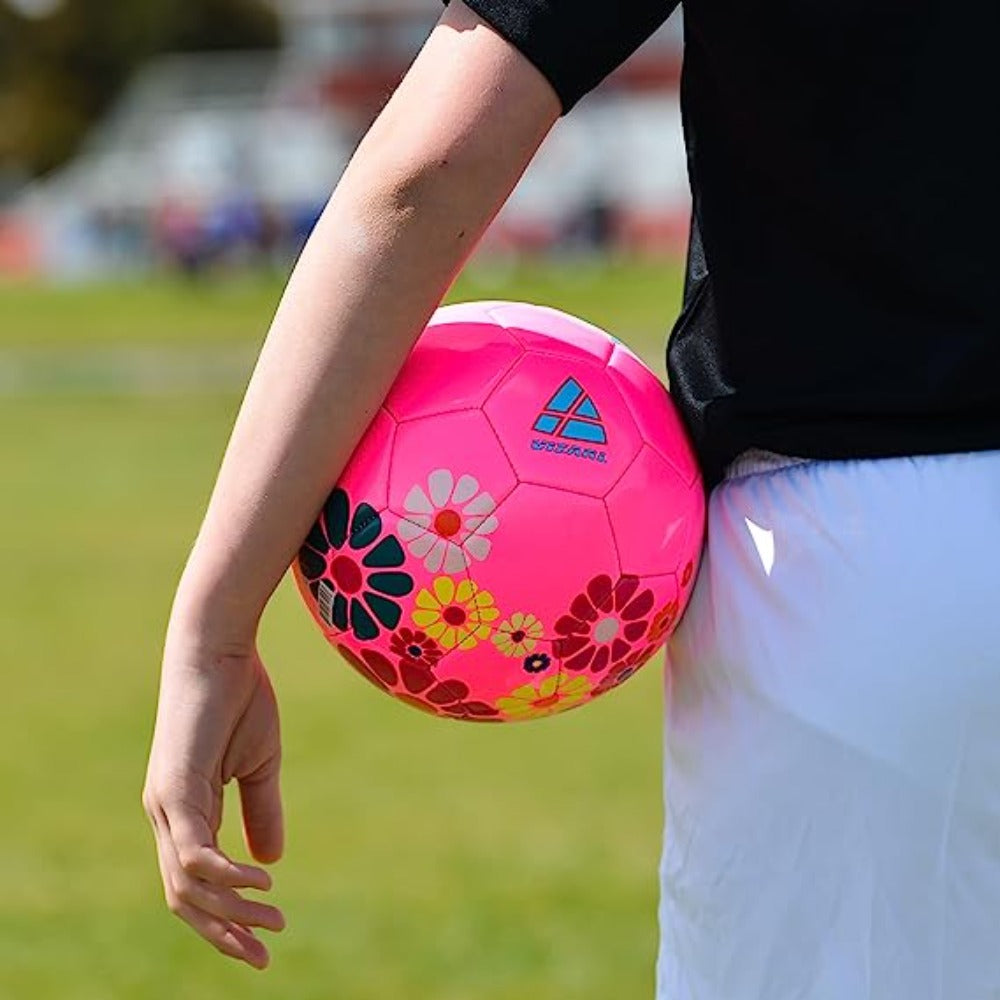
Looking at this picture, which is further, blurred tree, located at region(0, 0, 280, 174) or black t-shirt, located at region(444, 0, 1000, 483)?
blurred tree, located at region(0, 0, 280, 174)

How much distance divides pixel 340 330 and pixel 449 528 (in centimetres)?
27

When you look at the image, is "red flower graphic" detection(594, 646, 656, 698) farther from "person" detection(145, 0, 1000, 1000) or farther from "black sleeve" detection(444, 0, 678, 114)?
"black sleeve" detection(444, 0, 678, 114)

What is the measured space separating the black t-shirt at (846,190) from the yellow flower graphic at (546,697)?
13.3 inches

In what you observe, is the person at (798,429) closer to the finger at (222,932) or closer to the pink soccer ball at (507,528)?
the finger at (222,932)

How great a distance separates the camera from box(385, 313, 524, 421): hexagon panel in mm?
1793

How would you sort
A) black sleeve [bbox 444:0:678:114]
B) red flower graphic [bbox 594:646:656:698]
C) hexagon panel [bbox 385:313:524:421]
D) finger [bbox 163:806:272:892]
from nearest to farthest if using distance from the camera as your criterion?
1. black sleeve [bbox 444:0:678:114]
2. finger [bbox 163:806:272:892]
3. hexagon panel [bbox 385:313:524:421]
4. red flower graphic [bbox 594:646:656:698]

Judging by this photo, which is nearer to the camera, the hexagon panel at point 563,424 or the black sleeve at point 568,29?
the black sleeve at point 568,29

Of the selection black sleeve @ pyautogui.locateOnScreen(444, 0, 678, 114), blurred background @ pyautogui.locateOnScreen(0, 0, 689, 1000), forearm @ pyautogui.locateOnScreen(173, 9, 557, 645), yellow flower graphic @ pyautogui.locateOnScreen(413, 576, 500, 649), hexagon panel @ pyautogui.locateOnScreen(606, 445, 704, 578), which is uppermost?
black sleeve @ pyautogui.locateOnScreen(444, 0, 678, 114)

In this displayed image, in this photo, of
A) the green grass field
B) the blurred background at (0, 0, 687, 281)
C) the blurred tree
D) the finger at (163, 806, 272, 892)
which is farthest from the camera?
the blurred tree

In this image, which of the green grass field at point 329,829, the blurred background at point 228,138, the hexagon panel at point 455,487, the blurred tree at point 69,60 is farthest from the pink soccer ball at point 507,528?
the blurred tree at point 69,60

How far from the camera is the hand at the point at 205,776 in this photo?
5.49 ft

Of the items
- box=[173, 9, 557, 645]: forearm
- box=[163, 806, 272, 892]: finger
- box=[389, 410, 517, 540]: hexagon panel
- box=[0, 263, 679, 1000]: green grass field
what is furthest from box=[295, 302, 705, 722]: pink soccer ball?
box=[0, 263, 679, 1000]: green grass field

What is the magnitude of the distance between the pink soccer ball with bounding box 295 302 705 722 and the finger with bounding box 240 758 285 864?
0.14 meters

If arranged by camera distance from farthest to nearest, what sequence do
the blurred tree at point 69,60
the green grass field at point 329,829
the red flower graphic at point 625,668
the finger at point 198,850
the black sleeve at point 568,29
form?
the blurred tree at point 69,60 → the green grass field at point 329,829 → the red flower graphic at point 625,668 → the finger at point 198,850 → the black sleeve at point 568,29
